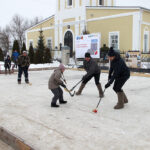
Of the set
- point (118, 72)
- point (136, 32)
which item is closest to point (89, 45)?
point (136, 32)

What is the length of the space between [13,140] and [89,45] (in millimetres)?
14378

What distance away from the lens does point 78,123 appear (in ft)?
16.2

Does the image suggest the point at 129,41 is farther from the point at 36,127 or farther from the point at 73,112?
the point at 36,127

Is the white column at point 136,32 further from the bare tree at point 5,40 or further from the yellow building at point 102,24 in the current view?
the bare tree at point 5,40

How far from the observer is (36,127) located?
4.68m

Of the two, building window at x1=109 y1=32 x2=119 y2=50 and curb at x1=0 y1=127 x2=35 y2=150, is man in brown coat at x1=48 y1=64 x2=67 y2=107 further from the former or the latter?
building window at x1=109 y1=32 x2=119 y2=50

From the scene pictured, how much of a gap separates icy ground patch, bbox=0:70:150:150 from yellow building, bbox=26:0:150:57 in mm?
14901

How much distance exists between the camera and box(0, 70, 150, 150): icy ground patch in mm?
3854

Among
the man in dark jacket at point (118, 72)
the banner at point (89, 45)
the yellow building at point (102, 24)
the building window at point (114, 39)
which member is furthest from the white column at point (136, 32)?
the man in dark jacket at point (118, 72)

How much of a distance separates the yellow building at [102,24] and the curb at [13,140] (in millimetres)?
18453

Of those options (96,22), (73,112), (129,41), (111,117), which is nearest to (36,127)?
(73,112)

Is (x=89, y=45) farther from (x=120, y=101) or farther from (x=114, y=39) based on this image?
(x=120, y=101)

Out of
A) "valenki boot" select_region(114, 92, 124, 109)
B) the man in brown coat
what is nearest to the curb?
the man in brown coat

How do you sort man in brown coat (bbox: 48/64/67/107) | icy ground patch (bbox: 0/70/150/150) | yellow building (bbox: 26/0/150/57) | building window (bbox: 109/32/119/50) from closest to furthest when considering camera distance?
Answer: icy ground patch (bbox: 0/70/150/150) < man in brown coat (bbox: 48/64/67/107) < yellow building (bbox: 26/0/150/57) < building window (bbox: 109/32/119/50)
